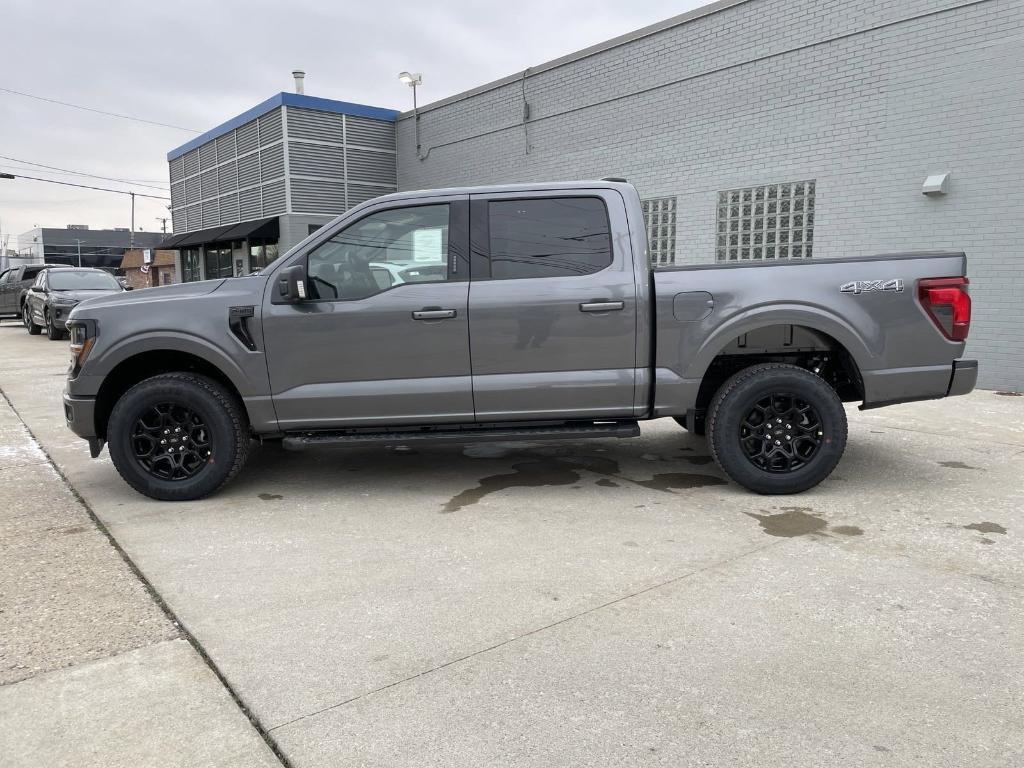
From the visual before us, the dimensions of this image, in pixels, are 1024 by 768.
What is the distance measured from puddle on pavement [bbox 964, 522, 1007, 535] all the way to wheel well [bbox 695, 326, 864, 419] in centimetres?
103

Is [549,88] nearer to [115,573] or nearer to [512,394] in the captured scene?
[512,394]

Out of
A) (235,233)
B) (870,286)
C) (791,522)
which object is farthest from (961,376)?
(235,233)

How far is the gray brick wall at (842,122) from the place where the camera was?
28.9ft

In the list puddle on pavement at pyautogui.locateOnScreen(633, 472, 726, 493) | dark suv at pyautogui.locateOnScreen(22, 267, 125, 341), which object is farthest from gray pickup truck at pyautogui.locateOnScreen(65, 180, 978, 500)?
dark suv at pyautogui.locateOnScreen(22, 267, 125, 341)

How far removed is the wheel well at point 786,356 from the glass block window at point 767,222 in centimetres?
573

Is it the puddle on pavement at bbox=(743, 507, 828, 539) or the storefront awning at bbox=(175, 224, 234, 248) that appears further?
the storefront awning at bbox=(175, 224, 234, 248)

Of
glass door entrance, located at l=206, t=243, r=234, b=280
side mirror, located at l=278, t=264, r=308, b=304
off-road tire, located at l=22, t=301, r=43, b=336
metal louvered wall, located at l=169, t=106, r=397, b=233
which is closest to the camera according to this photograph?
side mirror, located at l=278, t=264, r=308, b=304

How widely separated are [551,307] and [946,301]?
2467mm

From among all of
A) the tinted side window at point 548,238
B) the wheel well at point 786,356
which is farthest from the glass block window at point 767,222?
the tinted side window at point 548,238

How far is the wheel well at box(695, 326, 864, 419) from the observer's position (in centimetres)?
489

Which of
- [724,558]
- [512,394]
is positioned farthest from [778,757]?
[512,394]

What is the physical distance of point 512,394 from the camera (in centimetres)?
477

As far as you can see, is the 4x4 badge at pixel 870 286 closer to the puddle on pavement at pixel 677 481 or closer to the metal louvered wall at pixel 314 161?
the puddle on pavement at pixel 677 481

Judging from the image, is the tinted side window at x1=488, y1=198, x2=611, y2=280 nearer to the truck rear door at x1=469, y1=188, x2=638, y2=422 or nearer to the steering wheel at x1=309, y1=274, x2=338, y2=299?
the truck rear door at x1=469, y1=188, x2=638, y2=422
